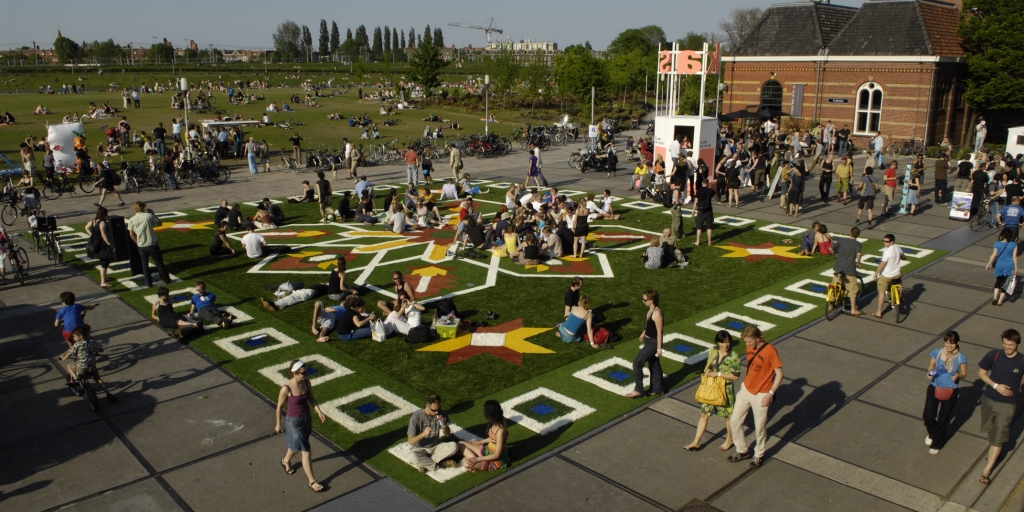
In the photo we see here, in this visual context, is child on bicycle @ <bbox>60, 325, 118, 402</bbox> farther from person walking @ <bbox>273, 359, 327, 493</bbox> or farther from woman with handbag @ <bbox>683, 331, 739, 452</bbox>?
woman with handbag @ <bbox>683, 331, 739, 452</bbox>

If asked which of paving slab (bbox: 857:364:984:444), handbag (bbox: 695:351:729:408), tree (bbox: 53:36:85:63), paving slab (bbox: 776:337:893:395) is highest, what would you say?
tree (bbox: 53:36:85:63)

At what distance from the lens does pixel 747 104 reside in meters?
48.4

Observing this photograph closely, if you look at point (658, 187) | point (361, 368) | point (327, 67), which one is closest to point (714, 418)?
point (361, 368)

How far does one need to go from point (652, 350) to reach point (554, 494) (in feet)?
9.60

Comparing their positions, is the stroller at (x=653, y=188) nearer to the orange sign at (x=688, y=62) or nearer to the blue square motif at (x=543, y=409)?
the orange sign at (x=688, y=62)

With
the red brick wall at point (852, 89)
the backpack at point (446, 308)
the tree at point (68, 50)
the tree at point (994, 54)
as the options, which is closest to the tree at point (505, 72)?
the red brick wall at point (852, 89)

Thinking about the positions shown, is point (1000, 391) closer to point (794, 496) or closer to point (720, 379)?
point (794, 496)

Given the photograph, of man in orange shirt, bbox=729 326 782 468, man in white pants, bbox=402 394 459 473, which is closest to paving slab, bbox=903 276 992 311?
man in orange shirt, bbox=729 326 782 468

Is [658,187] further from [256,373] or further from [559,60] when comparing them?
[559,60]

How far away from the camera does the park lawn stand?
34.1 feet

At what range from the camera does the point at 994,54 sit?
39.2m

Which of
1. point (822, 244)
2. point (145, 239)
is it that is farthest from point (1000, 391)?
point (145, 239)

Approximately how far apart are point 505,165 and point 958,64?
27.0 meters

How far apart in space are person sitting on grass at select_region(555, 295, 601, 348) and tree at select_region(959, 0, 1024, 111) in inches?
1463
